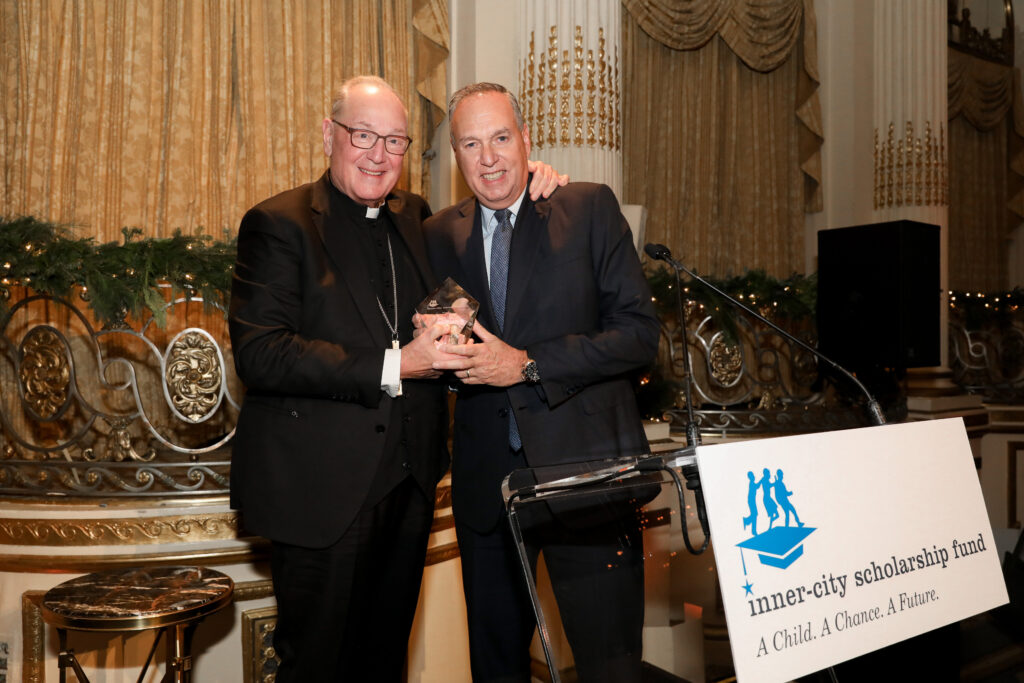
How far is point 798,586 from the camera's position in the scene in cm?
122

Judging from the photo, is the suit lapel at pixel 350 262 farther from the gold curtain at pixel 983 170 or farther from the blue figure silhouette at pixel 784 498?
the gold curtain at pixel 983 170

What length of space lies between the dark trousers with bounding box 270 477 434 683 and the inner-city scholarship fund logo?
106 cm

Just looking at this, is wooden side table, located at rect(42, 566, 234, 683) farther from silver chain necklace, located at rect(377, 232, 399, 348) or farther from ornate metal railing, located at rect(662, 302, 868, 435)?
ornate metal railing, located at rect(662, 302, 868, 435)

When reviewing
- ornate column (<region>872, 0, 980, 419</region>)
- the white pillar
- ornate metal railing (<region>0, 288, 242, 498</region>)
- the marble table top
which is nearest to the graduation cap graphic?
the marble table top

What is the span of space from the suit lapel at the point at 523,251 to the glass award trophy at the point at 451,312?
20cm

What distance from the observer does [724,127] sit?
8031mm

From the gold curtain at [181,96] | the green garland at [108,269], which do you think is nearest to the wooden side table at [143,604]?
the green garland at [108,269]

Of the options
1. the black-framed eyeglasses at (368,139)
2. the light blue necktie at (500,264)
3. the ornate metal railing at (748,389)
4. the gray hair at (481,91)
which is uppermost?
the gray hair at (481,91)

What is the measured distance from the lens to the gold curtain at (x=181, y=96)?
5066mm

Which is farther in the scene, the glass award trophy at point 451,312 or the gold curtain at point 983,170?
the gold curtain at point 983,170

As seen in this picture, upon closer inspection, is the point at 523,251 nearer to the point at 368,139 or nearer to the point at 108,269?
the point at 368,139

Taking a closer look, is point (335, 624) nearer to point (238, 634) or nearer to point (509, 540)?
point (509, 540)

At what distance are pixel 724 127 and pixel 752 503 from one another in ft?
24.3

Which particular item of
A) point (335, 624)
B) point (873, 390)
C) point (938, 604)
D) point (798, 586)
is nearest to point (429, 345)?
point (335, 624)
